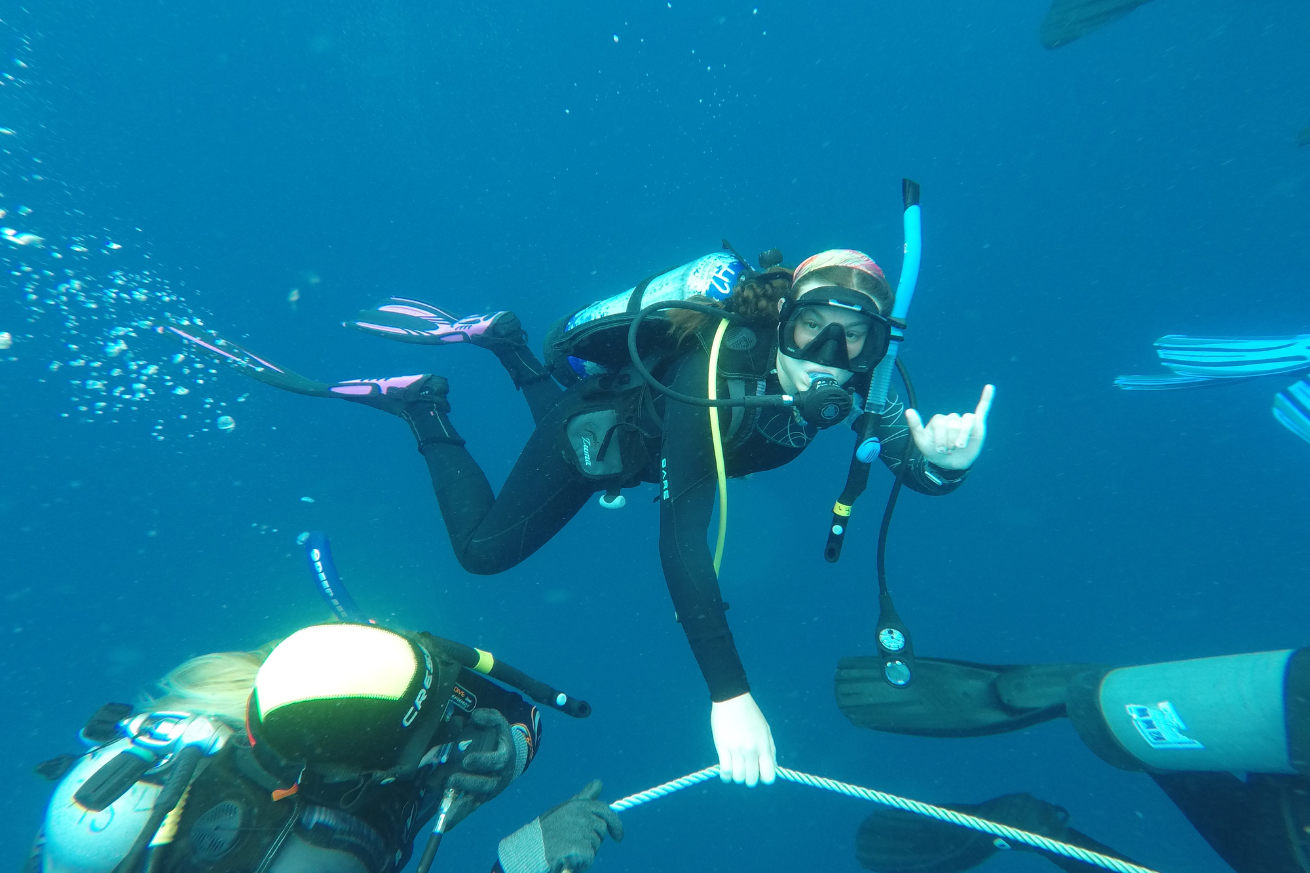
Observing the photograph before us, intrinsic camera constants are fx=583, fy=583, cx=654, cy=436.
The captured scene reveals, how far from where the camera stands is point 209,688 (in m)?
1.92

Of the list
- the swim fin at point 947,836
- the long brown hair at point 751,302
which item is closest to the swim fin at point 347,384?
the long brown hair at point 751,302

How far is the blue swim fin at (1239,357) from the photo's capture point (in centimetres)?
663

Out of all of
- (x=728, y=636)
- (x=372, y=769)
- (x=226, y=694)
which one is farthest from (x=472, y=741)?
(x=728, y=636)

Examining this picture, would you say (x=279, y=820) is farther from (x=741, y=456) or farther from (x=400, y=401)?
(x=400, y=401)

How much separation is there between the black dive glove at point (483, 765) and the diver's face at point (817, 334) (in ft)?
6.43

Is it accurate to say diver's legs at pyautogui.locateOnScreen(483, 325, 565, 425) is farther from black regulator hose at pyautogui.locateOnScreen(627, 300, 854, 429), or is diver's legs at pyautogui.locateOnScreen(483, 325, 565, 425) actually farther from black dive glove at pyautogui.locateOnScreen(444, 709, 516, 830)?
black dive glove at pyautogui.locateOnScreen(444, 709, 516, 830)

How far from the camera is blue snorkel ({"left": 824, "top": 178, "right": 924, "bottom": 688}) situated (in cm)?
273

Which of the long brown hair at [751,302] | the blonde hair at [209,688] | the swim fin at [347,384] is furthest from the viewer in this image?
the swim fin at [347,384]

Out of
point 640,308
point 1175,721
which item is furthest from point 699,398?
point 1175,721

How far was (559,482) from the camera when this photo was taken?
4.06 m

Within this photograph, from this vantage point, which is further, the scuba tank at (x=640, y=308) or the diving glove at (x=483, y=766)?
the scuba tank at (x=640, y=308)

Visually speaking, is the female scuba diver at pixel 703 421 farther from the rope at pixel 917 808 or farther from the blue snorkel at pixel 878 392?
the rope at pixel 917 808

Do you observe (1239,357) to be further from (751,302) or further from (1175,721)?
(751,302)

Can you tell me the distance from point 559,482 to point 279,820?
2579mm
